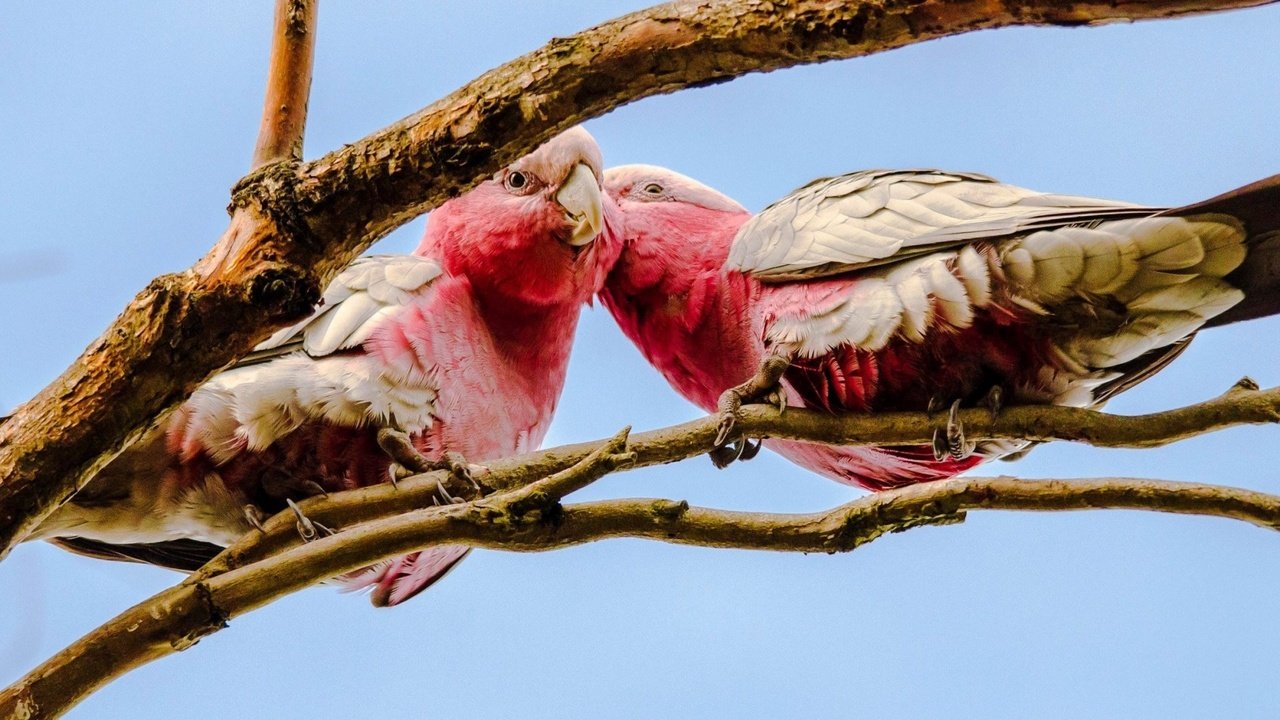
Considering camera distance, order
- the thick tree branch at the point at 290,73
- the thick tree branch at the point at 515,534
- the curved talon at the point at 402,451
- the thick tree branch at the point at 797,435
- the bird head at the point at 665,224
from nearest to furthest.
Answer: the thick tree branch at the point at 515,534 < the thick tree branch at the point at 797,435 < the thick tree branch at the point at 290,73 < the curved talon at the point at 402,451 < the bird head at the point at 665,224

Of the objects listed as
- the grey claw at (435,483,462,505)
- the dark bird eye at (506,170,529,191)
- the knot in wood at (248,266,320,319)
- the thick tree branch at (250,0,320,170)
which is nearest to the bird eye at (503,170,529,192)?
the dark bird eye at (506,170,529,191)

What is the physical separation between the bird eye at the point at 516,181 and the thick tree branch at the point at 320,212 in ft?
3.28

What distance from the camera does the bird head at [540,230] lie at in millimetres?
2936

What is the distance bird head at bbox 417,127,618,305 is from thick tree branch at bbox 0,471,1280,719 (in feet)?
3.38

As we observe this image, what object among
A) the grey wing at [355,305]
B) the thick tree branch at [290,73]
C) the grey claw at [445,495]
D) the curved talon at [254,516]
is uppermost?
the thick tree branch at [290,73]

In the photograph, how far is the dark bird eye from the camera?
3020 mm

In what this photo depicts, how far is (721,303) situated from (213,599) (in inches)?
56.5

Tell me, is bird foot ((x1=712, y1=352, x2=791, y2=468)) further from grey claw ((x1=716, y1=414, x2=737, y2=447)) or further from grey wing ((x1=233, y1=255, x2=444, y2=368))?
grey wing ((x1=233, y1=255, x2=444, y2=368))

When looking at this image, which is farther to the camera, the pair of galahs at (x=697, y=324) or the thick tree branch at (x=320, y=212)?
the pair of galahs at (x=697, y=324)

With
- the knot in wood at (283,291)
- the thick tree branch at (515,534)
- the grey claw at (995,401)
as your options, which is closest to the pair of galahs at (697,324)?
the grey claw at (995,401)

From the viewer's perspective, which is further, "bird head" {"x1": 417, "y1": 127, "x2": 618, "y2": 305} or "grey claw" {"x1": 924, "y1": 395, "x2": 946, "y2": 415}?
"bird head" {"x1": 417, "y1": 127, "x2": 618, "y2": 305}

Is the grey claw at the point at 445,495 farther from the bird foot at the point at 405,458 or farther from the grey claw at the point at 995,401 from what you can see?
the grey claw at the point at 995,401

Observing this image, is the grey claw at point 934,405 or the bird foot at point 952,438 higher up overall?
the grey claw at point 934,405

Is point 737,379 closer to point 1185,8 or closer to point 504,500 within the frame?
point 504,500
